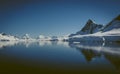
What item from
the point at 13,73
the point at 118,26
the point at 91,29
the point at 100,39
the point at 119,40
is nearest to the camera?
the point at 13,73

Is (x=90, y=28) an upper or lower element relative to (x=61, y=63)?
upper

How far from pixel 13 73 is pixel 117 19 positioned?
208 feet

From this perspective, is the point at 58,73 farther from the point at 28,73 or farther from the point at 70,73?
the point at 28,73

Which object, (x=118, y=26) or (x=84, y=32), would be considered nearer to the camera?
(x=118, y=26)

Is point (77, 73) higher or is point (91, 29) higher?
point (91, 29)

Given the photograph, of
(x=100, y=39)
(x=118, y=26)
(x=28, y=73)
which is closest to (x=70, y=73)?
(x=28, y=73)

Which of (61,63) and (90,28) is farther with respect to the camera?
(90,28)

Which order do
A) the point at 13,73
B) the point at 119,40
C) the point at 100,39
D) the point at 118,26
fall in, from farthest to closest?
the point at 118,26 → the point at 100,39 → the point at 119,40 → the point at 13,73

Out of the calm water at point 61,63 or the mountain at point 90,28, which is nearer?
the calm water at point 61,63

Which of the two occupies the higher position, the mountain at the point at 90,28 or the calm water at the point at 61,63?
the mountain at the point at 90,28

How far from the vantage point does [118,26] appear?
62.7m

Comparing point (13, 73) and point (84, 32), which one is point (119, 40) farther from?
point (84, 32)

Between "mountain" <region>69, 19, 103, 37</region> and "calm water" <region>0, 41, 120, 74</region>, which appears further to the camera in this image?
"mountain" <region>69, 19, 103, 37</region>

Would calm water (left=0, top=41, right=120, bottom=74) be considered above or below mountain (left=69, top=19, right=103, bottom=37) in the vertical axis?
below
